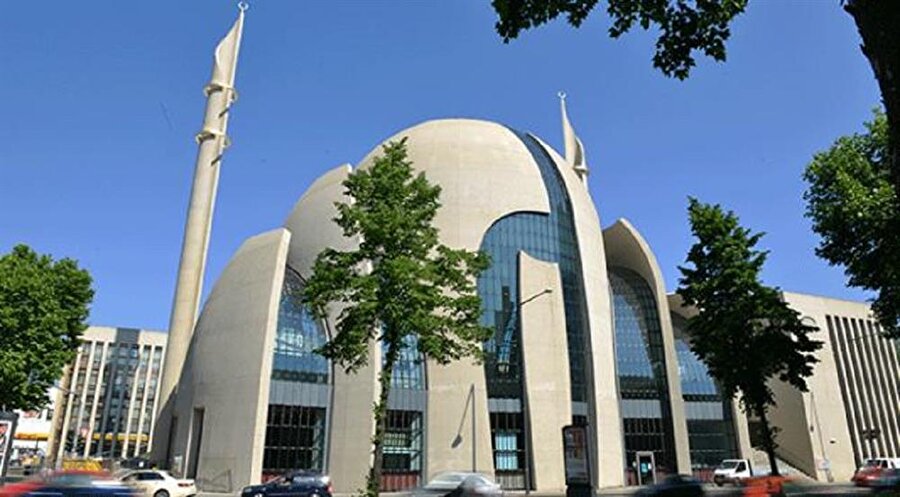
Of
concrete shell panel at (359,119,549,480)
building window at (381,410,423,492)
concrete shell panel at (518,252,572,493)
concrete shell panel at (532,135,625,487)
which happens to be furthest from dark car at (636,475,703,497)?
building window at (381,410,423,492)

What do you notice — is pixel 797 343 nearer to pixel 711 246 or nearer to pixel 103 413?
pixel 711 246

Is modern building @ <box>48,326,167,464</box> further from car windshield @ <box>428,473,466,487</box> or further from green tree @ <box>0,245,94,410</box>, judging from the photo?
car windshield @ <box>428,473,466,487</box>

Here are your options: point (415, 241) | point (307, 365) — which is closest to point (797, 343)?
point (415, 241)

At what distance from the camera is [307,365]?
126 feet

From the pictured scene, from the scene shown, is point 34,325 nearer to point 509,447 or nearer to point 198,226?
point 198,226

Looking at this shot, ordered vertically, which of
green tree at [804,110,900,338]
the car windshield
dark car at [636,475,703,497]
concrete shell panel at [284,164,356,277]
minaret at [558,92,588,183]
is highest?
minaret at [558,92,588,183]

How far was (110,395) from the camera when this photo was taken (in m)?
102

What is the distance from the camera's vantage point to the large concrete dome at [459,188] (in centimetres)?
4406

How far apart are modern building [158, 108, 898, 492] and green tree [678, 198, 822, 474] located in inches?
306

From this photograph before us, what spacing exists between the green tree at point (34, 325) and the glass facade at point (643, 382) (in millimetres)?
38377

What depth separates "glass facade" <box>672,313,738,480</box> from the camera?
162 ft

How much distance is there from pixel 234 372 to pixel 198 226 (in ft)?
63.8

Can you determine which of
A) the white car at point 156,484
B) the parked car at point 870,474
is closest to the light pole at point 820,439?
the parked car at point 870,474

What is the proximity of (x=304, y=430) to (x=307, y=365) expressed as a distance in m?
3.97
